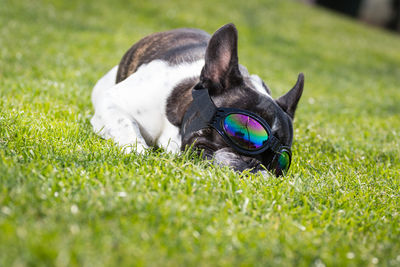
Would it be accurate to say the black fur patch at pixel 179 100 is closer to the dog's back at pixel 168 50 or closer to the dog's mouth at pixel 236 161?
the dog's back at pixel 168 50

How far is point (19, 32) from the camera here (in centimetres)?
802

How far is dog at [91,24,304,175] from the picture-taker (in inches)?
110

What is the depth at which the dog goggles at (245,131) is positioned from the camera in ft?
8.87

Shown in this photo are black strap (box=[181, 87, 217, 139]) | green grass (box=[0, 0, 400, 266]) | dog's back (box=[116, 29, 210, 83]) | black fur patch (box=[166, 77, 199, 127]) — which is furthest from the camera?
dog's back (box=[116, 29, 210, 83])

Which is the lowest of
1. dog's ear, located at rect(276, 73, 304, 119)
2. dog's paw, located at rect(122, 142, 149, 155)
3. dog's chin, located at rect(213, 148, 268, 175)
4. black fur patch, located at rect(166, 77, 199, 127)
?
dog's paw, located at rect(122, 142, 149, 155)

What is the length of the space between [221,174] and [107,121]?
1.21m

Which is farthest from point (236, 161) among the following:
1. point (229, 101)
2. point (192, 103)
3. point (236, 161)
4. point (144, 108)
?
point (144, 108)

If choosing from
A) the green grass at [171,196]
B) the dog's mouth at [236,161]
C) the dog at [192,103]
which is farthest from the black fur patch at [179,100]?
the dog's mouth at [236,161]

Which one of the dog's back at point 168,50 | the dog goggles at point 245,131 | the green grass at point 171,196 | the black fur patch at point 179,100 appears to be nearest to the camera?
the green grass at point 171,196

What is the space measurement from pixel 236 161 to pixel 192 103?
565 mm

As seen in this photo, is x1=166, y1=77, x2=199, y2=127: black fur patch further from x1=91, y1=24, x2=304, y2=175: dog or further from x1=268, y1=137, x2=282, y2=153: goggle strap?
x1=268, y1=137, x2=282, y2=153: goggle strap

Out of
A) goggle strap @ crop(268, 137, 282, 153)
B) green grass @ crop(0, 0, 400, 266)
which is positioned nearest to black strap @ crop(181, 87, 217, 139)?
green grass @ crop(0, 0, 400, 266)

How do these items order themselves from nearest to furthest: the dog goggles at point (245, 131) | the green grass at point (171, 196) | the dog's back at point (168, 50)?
1. the green grass at point (171, 196)
2. the dog goggles at point (245, 131)
3. the dog's back at point (168, 50)

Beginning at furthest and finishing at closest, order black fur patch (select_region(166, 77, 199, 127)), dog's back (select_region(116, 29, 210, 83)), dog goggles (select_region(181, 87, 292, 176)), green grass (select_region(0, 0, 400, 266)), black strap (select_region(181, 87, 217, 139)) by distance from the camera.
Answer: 1. dog's back (select_region(116, 29, 210, 83))
2. black fur patch (select_region(166, 77, 199, 127))
3. black strap (select_region(181, 87, 217, 139))
4. dog goggles (select_region(181, 87, 292, 176))
5. green grass (select_region(0, 0, 400, 266))
